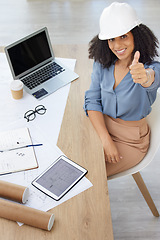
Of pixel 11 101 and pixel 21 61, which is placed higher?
pixel 21 61

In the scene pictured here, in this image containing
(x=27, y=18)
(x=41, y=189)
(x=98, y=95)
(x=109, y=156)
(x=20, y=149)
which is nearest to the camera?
(x=41, y=189)

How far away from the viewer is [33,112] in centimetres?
179

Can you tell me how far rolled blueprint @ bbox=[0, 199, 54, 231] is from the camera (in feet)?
4.25

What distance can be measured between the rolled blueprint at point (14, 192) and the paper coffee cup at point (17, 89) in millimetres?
605

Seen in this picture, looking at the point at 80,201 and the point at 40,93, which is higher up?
the point at 40,93

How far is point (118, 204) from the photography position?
2.29m

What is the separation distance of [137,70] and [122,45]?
196mm

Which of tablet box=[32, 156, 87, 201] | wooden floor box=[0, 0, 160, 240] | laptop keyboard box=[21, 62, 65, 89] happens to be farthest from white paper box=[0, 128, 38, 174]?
wooden floor box=[0, 0, 160, 240]

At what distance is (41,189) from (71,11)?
3197mm

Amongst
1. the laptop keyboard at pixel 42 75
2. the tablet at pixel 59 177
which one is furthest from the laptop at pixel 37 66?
the tablet at pixel 59 177

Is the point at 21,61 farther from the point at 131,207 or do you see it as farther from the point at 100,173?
the point at 131,207

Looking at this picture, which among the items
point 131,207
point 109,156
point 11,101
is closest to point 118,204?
point 131,207

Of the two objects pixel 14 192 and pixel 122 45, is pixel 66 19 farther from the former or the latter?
pixel 14 192

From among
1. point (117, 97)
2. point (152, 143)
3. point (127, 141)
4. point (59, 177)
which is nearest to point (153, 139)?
point (152, 143)
